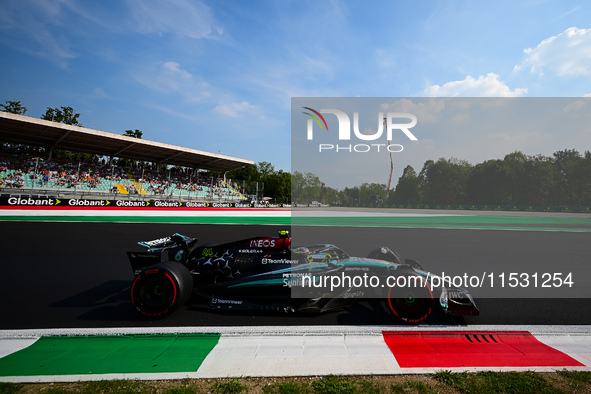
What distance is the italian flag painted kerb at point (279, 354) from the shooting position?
2525mm

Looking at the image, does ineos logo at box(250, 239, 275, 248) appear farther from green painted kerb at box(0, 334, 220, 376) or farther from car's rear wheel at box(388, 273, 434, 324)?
car's rear wheel at box(388, 273, 434, 324)

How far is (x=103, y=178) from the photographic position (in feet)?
84.8

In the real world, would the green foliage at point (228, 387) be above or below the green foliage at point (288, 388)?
above

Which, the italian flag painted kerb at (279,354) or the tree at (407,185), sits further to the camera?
the tree at (407,185)

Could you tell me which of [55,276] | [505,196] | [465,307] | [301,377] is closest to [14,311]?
[55,276]

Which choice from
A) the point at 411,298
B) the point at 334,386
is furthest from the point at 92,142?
the point at 334,386

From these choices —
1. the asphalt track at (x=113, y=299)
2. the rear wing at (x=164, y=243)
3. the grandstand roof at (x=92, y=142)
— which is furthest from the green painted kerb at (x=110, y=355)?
the grandstand roof at (x=92, y=142)

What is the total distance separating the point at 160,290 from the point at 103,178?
2703 cm

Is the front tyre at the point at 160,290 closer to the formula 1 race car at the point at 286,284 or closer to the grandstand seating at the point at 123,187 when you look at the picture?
the formula 1 race car at the point at 286,284

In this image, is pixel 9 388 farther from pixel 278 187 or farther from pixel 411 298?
pixel 278 187

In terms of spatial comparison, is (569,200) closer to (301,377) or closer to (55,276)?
(301,377)

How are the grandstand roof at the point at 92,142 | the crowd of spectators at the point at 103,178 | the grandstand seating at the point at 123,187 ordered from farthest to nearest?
the crowd of spectators at the point at 103,178
the grandstand roof at the point at 92,142
the grandstand seating at the point at 123,187

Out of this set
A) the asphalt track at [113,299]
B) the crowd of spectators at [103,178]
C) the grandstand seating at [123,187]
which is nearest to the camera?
the asphalt track at [113,299]

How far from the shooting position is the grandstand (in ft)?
68.5
